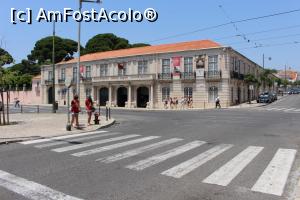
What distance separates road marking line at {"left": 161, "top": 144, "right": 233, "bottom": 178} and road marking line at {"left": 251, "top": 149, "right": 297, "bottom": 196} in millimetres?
1465

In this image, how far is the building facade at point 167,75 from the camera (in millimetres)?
46625

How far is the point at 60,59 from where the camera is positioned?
83.5m

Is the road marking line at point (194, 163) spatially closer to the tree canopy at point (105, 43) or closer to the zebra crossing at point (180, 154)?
the zebra crossing at point (180, 154)

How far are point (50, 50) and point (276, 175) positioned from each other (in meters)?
83.1

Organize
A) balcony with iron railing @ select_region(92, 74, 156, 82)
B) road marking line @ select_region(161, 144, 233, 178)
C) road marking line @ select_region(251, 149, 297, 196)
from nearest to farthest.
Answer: road marking line @ select_region(251, 149, 297, 196) < road marking line @ select_region(161, 144, 233, 178) < balcony with iron railing @ select_region(92, 74, 156, 82)

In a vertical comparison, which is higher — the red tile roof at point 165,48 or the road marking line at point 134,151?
the red tile roof at point 165,48

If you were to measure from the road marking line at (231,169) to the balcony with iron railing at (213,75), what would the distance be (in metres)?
35.6

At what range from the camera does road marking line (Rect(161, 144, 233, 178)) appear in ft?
25.9

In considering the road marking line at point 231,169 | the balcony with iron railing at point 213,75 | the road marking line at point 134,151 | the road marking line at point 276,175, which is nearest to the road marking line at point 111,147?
the road marking line at point 134,151

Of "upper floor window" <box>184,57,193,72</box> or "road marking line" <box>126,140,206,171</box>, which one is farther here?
"upper floor window" <box>184,57,193,72</box>

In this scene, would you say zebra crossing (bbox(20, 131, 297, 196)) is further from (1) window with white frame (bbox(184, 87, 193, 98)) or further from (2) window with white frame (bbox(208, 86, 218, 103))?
(1) window with white frame (bbox(184, 87, 193, 98))

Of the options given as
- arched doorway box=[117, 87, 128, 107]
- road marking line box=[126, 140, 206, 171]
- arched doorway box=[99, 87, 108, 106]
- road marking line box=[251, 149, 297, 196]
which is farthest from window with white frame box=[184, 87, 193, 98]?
road marking line box=[251, 149, 297, 196]

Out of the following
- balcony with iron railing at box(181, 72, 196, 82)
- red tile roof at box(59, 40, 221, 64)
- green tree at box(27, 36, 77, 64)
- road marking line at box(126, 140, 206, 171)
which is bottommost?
road marking line at box(126, 140, 206, 171)

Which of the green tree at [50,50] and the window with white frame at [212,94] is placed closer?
the window with white frame at [212,94]
